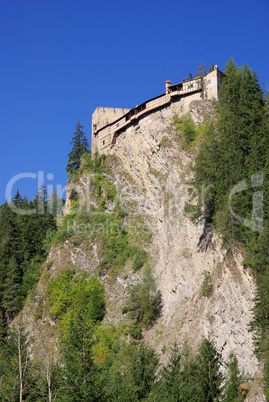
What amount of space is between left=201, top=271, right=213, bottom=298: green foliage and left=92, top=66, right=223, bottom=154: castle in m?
21.2

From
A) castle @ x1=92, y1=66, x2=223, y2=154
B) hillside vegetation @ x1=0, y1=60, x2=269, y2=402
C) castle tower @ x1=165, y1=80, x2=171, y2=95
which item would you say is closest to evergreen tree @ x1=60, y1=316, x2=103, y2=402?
hillside vegetation @ x1=0, y1=60, x2=269, y2=402

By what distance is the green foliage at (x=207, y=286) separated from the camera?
4891cm

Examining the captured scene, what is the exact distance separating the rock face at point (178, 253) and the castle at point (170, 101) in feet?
3.34

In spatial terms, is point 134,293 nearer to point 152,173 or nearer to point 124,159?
point 152,173

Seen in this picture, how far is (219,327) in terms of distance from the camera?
46.5 meters

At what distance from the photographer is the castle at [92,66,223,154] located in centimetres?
6388

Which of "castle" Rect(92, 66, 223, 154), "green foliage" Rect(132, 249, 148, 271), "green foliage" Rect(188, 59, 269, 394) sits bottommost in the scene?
"green foliage" Rect(132, 249, 148, 271)

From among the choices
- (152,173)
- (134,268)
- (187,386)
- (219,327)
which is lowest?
(187,386)

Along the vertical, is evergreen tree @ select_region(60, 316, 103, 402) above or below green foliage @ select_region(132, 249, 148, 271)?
below

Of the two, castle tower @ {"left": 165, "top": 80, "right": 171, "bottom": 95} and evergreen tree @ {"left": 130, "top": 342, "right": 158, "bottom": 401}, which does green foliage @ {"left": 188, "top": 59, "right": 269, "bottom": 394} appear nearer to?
evergreen tree @ {"left": 130, "top": 342, "right": 158, "bottom": 401}

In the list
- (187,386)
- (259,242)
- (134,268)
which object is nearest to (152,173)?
(134,268)

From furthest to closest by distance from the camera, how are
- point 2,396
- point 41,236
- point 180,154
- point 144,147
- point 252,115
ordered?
1. point 41,236
2. point 144,147
3. point 180,154
4. point 252,115
5. point 2,396

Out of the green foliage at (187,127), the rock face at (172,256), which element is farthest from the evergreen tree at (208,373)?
the green foliage at (187,127)

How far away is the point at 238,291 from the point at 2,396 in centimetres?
1894
